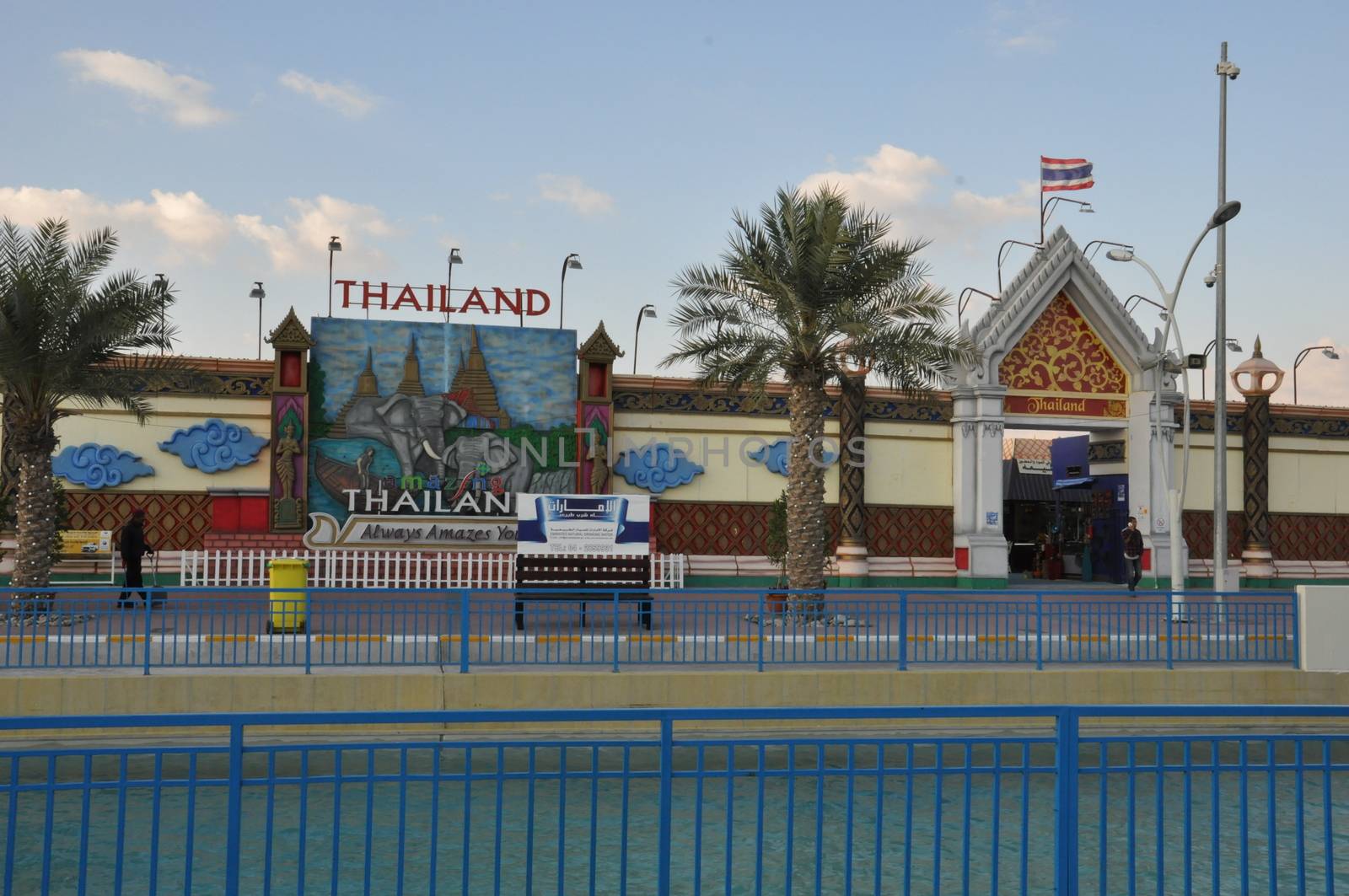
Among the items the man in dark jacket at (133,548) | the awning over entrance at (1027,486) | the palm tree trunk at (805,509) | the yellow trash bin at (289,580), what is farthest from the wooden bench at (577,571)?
the awning over entrance at (1027,486)

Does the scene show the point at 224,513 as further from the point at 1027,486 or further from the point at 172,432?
the point at 1027,486

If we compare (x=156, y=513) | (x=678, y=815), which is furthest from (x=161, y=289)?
(x=678, y=815)

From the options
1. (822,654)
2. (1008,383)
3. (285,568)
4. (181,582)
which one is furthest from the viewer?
(1008,383)

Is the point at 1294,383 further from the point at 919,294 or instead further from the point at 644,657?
the point at 644,657

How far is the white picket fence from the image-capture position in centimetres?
2730

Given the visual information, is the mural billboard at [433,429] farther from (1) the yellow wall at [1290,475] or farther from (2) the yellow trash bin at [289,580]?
(1) the yellow wall at [1290,475]

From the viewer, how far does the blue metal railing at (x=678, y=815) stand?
20.7ft

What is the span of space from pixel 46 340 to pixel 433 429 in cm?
1055

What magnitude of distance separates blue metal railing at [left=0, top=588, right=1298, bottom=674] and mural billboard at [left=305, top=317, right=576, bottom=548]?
11484mm

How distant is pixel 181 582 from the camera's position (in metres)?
27.2

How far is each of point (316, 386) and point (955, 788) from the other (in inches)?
815

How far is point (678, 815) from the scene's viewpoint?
37.3ft

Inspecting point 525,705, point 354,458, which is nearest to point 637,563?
point 525,705

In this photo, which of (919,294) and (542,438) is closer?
(919,294)
